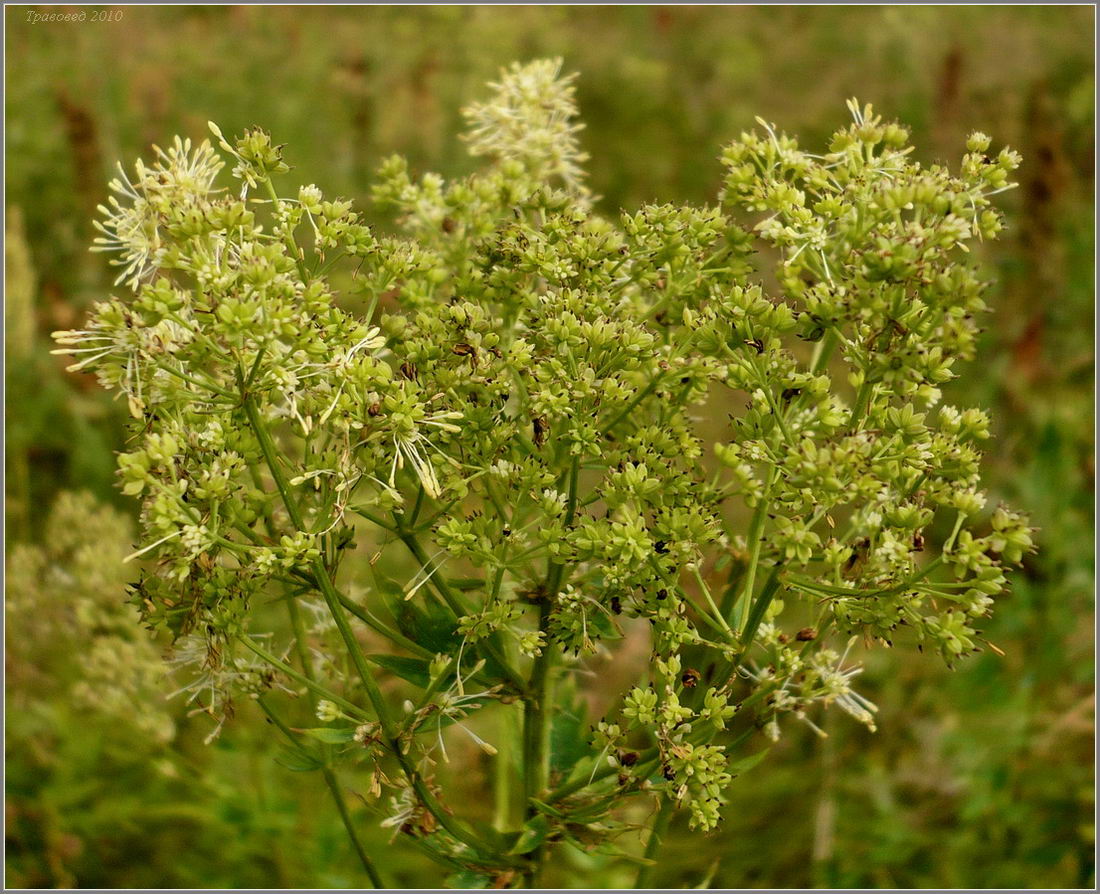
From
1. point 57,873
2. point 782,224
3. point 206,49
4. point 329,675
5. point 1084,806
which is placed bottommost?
point 57,873

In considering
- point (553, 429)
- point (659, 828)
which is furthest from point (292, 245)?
point (659, 828)

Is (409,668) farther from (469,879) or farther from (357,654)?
(469,879)

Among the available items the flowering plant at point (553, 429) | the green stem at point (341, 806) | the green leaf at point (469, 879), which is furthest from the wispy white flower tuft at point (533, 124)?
the green leaf at point (469, 879)

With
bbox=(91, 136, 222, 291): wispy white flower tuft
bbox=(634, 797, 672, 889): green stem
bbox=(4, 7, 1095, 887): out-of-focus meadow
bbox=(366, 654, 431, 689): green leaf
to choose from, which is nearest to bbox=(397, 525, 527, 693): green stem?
bbox=(366, 654, 431, 689): green leaf

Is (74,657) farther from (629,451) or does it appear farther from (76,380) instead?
(629,451)

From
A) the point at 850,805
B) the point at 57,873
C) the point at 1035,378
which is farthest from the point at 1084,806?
the point at 57,873

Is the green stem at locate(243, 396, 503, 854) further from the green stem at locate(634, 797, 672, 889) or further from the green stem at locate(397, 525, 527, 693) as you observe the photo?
the green stem at locate(634, 797, 672, 889)
